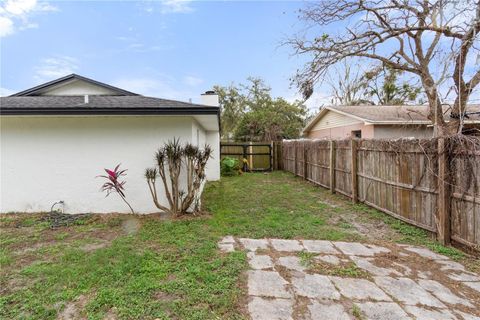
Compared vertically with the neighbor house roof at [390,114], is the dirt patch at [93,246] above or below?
below

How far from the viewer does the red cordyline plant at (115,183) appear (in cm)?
545

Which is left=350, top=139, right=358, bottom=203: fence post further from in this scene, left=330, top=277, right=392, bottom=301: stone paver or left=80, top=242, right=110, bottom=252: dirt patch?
left=80, top=242, right=110, bottom=252: dirt patch

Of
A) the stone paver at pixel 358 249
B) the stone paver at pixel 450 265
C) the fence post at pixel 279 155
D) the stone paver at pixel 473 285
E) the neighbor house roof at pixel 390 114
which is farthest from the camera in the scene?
the fence post at pixel 279 155

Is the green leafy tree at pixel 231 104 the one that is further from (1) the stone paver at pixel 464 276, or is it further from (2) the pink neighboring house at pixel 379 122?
(1) the stone paver at pixel 464 276

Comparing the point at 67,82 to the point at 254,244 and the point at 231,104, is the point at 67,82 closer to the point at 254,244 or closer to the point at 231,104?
the point at 254,244

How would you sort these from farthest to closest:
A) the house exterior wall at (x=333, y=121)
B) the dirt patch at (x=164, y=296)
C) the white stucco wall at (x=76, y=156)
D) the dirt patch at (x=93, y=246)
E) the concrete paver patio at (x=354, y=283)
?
the house exterior wall at (x=333, y=121) < the white stucco wall at (x=76, y=156) < the dirt patch at (x=93, y=246) < the dirt patch at (x=164, y=296) < the concrete paver patio at (x=354, y=283)

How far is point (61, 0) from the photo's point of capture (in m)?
7.07

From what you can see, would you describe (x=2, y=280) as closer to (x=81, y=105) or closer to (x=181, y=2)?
(x=81, y=105)

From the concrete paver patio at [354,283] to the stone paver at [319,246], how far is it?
0.05 feet

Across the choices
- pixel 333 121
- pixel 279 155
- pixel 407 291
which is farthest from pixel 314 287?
pixel 333 121

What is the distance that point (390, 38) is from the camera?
31.0 ft

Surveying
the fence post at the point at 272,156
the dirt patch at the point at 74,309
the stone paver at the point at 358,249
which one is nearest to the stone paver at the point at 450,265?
the stone paver at the point at 358,249

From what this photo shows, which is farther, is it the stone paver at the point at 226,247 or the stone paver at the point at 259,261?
the stone paver at the point at 226,247

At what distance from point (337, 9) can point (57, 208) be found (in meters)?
9.79
